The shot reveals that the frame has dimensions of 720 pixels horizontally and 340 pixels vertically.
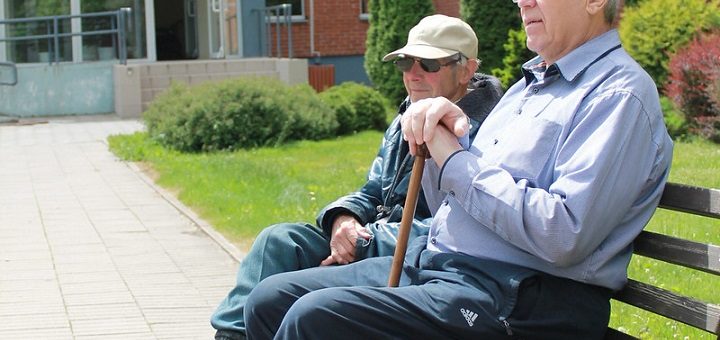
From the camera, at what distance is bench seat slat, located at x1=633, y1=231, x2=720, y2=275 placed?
125 inches

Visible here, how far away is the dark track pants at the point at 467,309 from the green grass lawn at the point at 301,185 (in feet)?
5.37

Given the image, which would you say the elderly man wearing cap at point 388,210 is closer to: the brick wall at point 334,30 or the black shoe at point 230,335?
the black shoe at point 230,335

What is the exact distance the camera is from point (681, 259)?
10.9ft

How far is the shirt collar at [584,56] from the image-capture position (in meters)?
3.34

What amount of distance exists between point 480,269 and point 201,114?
1028 cm

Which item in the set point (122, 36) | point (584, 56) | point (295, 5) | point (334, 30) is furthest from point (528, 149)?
point (295, 5)

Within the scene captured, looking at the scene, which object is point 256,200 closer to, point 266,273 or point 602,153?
point 266,273

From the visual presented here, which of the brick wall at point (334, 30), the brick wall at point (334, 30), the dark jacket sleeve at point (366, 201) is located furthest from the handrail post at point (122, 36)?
the dark jacket sleeve at point (366, 201)

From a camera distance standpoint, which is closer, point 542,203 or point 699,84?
point 542,203

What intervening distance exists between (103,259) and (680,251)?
Answer: 16.2 feet

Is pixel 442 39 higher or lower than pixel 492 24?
lower

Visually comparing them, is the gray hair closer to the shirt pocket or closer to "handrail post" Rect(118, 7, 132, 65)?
the shirt pocket

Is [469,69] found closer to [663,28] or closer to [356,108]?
[663,28]

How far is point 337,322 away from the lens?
3258 mm
